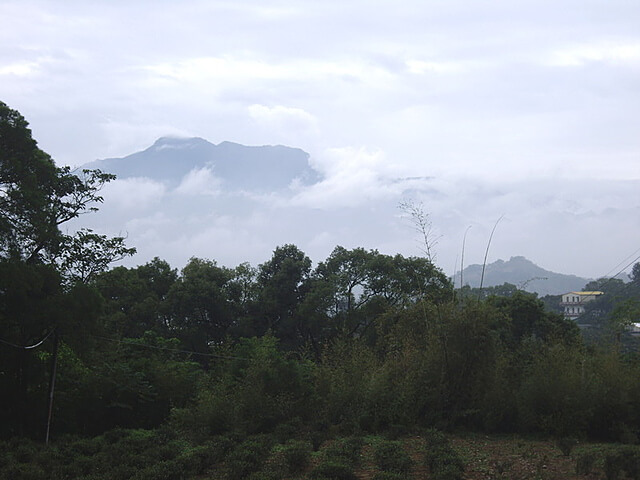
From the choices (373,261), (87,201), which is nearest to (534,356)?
(87,201)

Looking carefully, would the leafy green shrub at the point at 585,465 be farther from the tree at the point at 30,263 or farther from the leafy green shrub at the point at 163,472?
the tree at the point at 30,263

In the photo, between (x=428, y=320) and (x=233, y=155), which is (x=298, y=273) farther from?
(x=233, y=155)

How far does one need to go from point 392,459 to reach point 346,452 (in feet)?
3.09

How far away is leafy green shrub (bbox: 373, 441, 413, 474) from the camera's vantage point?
7270mm

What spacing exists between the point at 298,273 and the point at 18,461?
1922 cm

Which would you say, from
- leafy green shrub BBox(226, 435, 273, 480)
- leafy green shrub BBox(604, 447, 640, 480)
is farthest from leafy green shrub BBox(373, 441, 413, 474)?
leafy green shrub BBox(604, 447, 640, 480)

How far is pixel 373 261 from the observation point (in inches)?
1036

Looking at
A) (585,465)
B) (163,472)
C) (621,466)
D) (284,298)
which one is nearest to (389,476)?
(585,465)

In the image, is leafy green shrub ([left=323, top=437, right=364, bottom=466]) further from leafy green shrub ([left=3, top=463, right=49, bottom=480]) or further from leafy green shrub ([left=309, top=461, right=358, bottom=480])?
leafy green shrub ([left=3, top=463, right=49, bottom=480])

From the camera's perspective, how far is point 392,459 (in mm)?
7512

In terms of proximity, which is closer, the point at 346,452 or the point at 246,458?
the point at 246,458

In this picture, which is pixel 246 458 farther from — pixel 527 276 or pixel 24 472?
pixel 527 276

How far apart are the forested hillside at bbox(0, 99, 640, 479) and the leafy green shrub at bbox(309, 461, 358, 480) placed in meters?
0.03

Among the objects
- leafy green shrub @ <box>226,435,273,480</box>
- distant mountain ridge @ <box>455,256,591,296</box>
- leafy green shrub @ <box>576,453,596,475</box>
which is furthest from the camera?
distant mountain ridge @ <box>455,256,591,296</box>
